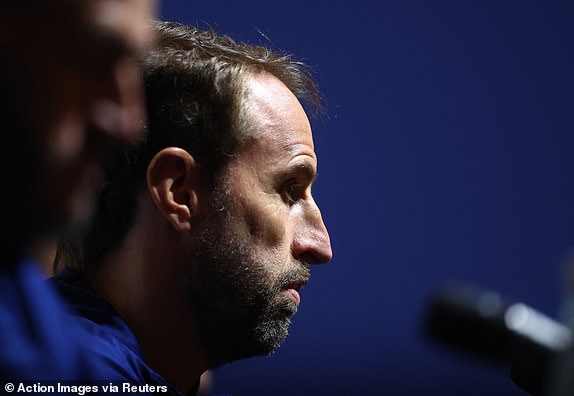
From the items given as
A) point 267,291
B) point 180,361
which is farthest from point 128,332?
point 267,291

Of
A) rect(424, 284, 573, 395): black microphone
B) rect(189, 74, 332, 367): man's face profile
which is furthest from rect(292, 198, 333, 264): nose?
rect(424, 284, 573, 395): black microphone

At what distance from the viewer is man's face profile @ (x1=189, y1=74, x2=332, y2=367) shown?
1.43m

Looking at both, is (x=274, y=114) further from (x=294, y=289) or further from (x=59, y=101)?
(x=59, y=101)

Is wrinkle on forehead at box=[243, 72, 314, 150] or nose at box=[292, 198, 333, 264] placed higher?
wrinkle on forehead at box=[243, 72, 314, 150]

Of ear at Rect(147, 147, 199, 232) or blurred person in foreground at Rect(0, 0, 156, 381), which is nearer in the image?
blurred person in foreground at Rect(0, 0, 156, 381)

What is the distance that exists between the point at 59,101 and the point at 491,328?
0.44 m

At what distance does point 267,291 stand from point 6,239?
2.80 ft

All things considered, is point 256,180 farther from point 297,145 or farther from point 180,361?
point 180,361

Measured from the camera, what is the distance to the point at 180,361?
1.43 metres

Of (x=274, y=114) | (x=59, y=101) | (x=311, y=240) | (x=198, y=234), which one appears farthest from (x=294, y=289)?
(x=59, y=101)

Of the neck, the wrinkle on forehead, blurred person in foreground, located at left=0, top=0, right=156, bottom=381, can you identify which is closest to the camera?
blurred person in foreground, located at left=0, top=0, right=156, bottom=381

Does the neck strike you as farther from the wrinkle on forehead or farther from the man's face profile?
the wrinkle on forehead

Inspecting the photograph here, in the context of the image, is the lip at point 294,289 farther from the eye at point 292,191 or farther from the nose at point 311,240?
the eye at point 292,191

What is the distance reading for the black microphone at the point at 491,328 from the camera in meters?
0.74
